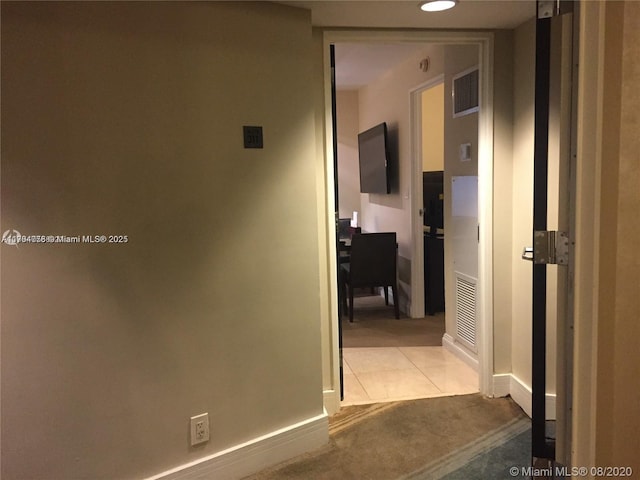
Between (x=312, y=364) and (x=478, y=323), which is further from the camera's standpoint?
(x=478, y=323)

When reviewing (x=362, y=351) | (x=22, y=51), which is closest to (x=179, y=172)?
(x=22, y=51)

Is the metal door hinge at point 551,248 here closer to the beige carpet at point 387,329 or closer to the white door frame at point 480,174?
the white door frame at point 480,174

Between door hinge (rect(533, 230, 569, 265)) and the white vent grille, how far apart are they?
6.67 feet

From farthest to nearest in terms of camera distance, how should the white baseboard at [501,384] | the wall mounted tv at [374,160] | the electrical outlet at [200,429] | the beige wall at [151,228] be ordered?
the wall mounted tv at [374,160] < the white baseboard at [501,384] < the electrical outlet at [200,429] < the beige wall at [151,228]

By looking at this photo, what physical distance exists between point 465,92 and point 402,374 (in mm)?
1905

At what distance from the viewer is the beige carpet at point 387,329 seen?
4.16 m

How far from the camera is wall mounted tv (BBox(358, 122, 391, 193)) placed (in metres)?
5.11

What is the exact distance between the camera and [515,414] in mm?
2865

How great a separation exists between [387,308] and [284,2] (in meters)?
3.52

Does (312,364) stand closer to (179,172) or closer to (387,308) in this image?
(179,172)

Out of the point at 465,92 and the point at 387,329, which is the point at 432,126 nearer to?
the point at 465,92

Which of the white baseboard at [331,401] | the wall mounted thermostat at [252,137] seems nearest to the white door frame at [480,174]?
the white baseboard at [331,401]

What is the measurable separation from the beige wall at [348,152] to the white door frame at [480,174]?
3305 mm

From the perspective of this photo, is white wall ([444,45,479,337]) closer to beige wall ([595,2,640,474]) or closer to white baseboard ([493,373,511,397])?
white baseboard ([493,373,511,397])
